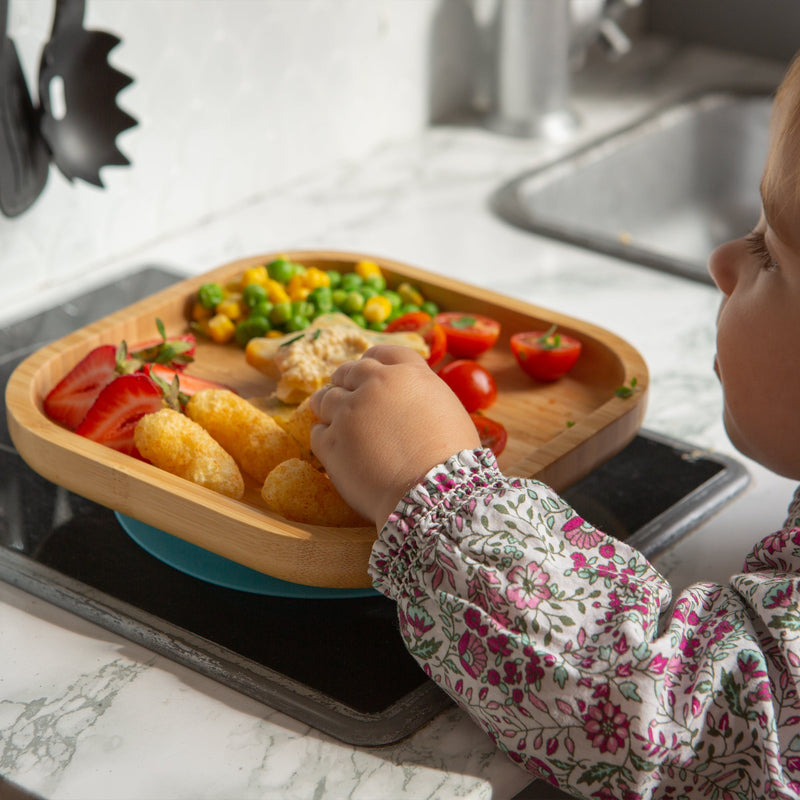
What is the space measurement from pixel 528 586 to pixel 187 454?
0.93ft

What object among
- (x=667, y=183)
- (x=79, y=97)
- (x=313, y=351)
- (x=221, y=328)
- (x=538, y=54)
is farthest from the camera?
(x=667, y=183)

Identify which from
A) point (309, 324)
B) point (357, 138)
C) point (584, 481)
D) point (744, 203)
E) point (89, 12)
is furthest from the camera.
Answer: point (744, 203)

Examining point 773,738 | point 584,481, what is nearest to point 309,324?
point 584,481

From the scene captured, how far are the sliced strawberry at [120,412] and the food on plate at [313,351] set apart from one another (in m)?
0.13

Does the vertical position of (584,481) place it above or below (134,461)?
below

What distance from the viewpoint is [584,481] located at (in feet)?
3.37

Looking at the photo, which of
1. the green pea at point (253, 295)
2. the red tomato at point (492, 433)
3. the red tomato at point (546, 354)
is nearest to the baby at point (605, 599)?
the red tomato at point (492, 433)

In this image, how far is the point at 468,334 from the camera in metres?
1.11

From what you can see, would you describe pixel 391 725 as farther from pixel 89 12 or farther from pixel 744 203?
pixel 744 203

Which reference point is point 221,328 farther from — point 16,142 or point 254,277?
point 16,142

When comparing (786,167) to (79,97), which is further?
(79,97)

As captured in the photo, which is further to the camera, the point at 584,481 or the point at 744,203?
the point at 744,203

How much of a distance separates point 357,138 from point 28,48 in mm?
594

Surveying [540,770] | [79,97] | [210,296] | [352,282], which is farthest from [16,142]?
[540,770]
